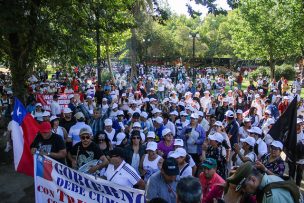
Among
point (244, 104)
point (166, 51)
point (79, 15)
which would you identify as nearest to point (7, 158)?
point (79, 15)

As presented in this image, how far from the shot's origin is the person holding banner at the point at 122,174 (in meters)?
4.93

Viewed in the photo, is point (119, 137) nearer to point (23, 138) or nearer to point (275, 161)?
point (23, 138)

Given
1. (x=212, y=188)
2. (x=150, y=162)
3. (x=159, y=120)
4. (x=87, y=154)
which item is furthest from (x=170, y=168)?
(x=159, y=120)

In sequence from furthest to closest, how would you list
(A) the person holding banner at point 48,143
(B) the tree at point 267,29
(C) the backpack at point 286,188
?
1. (B) the tree at point 267,29
2. (A) the person holding banner at point 48,143
3. (C) the backpack at point 286,188

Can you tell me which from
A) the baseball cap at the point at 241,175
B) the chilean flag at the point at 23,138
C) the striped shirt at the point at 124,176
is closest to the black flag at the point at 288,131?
the striped shirt at the point at 124,176

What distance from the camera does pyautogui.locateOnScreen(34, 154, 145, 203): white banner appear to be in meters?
4.53

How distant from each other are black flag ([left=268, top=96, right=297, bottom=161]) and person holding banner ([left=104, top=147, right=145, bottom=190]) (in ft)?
10.00

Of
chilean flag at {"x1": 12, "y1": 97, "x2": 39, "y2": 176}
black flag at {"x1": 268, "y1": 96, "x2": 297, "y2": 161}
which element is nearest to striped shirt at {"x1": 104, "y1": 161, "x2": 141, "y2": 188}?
chilean flag at {"x1": 12, "y1": 97, "x2": 39, "y2": 176}

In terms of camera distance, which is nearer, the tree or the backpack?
the backpack

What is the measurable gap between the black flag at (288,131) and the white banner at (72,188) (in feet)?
10.9

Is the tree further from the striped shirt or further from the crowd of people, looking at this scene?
the striped shirt

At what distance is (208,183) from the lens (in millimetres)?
4703

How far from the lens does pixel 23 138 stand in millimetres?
6809

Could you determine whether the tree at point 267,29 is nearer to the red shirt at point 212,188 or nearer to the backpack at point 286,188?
the red shirt at point 212,188
